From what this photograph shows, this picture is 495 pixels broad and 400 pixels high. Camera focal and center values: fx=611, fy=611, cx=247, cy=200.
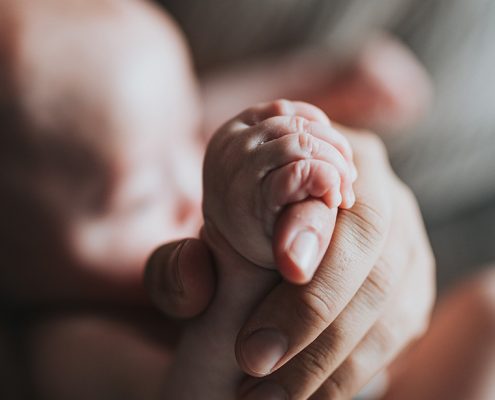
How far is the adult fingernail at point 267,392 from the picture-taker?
44 cm

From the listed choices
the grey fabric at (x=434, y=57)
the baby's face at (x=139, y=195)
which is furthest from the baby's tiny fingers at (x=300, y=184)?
the grey fabric at (x=434, y=57)

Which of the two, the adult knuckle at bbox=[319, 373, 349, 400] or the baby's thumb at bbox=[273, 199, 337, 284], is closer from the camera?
the baby's thumb at bbox=[273, 199, 337, 284]

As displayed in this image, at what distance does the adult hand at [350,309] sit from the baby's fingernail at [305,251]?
0.02 meters

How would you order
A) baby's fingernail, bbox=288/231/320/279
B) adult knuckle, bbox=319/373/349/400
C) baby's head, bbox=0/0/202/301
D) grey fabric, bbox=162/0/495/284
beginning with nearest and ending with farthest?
1. baby's fingernail, bbox=288/231/320/279
2. adult knuckle, bbox=319/373/349/400
3. baby's head, bbox=0/0/202/301
4. grey fabric, bbox=162/0/495/284

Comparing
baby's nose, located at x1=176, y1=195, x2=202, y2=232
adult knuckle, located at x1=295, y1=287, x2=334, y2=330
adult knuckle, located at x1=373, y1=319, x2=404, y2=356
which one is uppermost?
adult knuckle, located at x1=295, y1=287, x2=334, y2=330

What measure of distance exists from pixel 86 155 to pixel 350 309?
1.21 ft

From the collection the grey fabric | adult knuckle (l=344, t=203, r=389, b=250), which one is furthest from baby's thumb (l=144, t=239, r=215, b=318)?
the grey fabric

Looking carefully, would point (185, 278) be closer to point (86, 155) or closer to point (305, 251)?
point (305, 251)

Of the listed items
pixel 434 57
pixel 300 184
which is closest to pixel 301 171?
pixel 300 184

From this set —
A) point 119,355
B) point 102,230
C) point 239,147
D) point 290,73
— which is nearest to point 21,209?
point 102,230

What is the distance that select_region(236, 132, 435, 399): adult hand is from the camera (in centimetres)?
40

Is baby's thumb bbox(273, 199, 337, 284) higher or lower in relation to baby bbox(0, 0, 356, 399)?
higher

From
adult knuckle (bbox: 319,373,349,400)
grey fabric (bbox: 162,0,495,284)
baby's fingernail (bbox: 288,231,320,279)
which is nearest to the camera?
baby's fingernail (bbox: 288,231,320,279)

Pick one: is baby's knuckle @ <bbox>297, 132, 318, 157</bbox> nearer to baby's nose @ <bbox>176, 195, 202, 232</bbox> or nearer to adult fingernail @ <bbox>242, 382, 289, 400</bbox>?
adult fingernail @ <bbox>242, 382, 289, 400</bbox>
